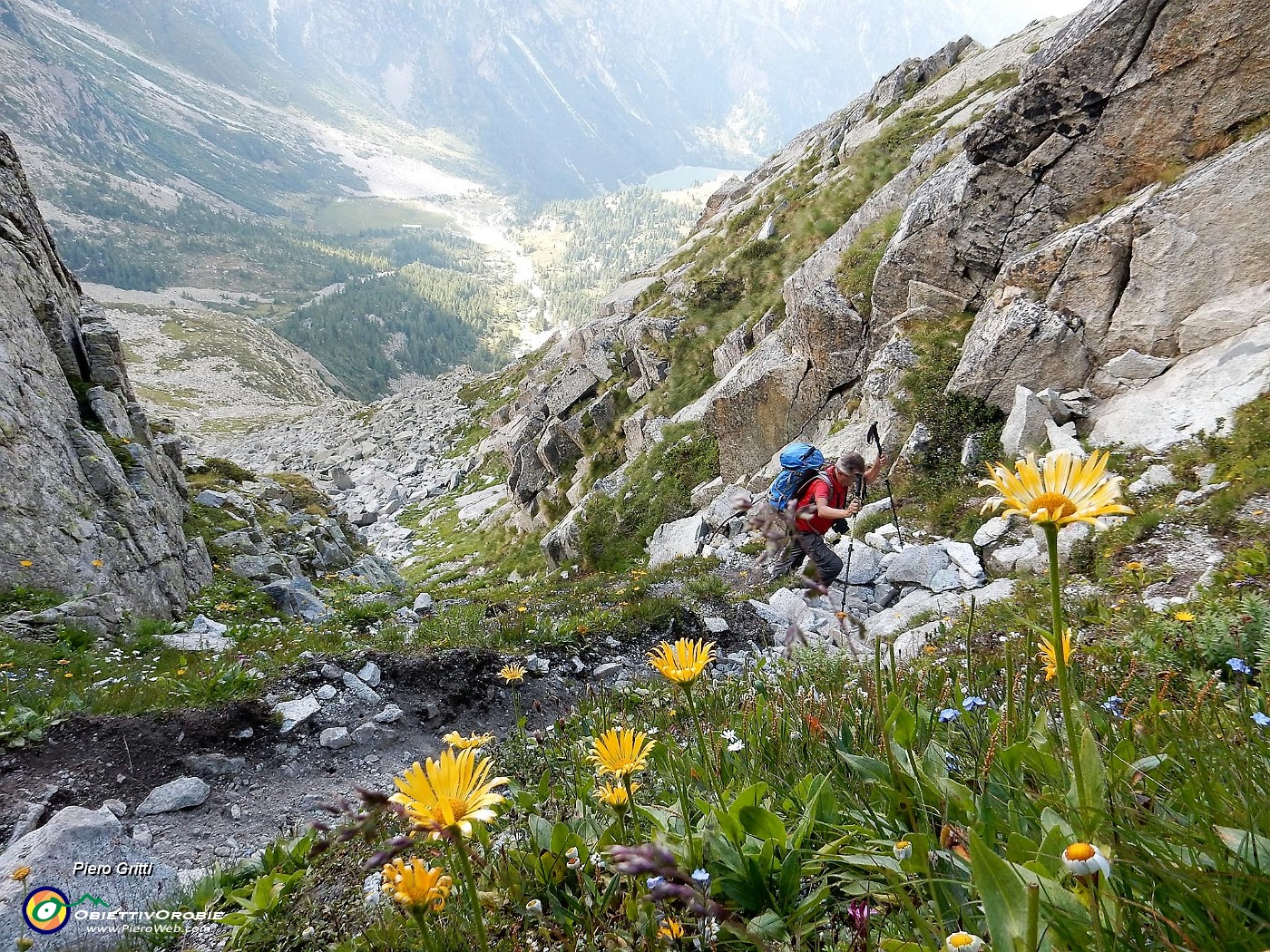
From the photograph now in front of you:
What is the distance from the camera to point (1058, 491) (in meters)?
1.42

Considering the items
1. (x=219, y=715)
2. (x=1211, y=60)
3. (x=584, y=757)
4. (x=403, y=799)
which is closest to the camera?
(x=403, y=799)

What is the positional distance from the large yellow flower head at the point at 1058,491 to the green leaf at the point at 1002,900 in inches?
27.9

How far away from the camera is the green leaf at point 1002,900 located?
1.23 m

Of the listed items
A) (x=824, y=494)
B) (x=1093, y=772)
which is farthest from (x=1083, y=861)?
(x=824, y=494)

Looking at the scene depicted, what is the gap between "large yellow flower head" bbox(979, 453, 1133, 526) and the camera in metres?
1.36

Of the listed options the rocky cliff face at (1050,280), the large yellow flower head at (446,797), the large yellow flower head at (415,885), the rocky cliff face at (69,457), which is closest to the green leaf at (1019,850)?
the large yellow flower head at (446,797)

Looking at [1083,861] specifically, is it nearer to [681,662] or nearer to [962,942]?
[962,942]

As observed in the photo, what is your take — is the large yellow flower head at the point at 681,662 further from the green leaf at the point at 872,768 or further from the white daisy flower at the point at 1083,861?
the white daisy flower at the point at 1083,861

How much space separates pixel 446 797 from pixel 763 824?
1049 millimetres

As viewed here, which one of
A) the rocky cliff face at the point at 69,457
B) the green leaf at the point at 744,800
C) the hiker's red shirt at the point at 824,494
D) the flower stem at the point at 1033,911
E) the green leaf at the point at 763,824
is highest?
the rocky cliff face at the point at 69,457

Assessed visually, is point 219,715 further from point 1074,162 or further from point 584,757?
point 1074,162

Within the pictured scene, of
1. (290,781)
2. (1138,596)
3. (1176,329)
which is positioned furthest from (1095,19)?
(290,781)

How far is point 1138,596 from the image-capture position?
6.11 metres

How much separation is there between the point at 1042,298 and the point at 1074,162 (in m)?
2.92
